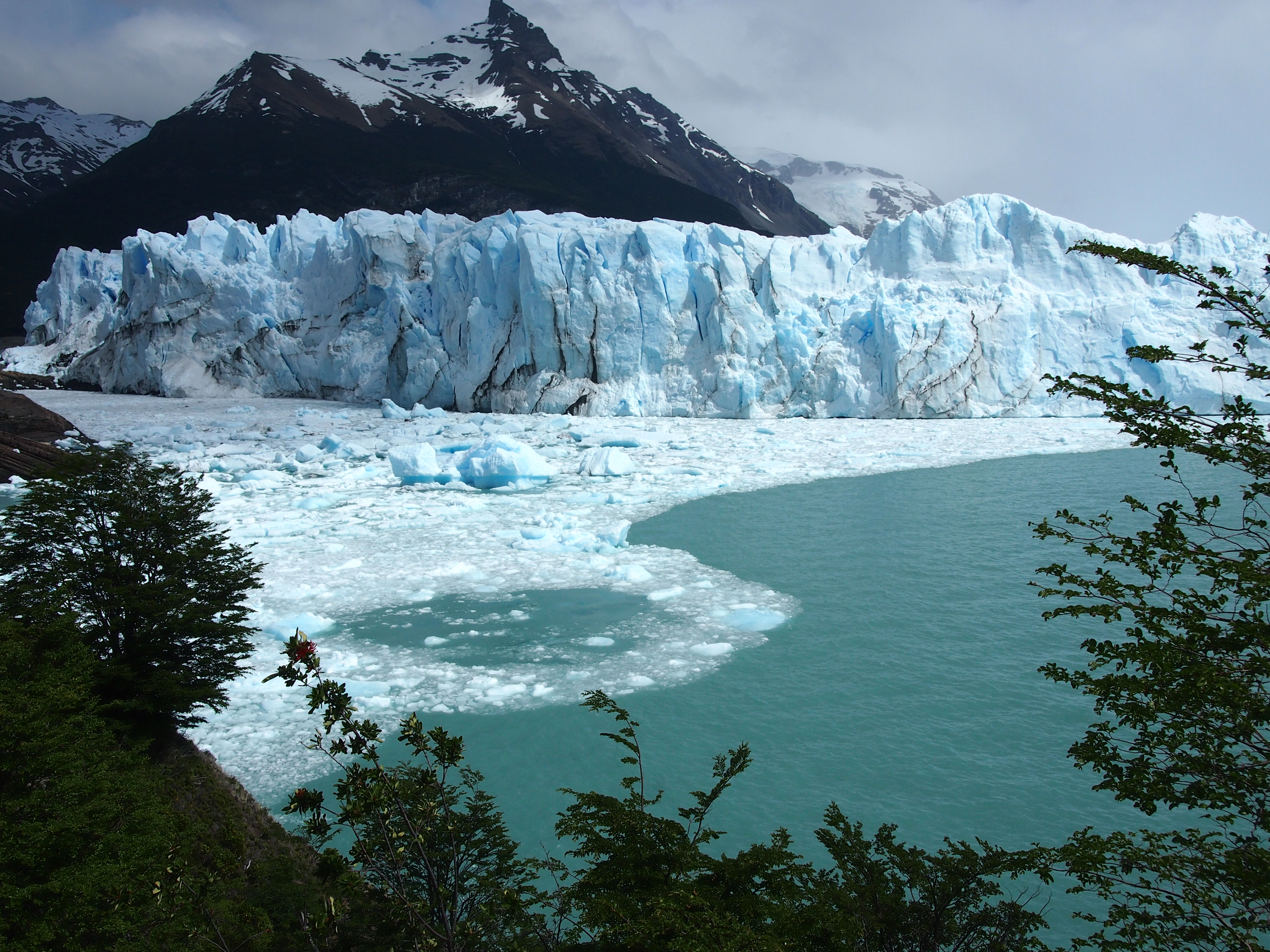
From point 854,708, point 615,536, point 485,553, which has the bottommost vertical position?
point 854,708

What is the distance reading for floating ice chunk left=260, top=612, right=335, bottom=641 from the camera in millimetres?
8938

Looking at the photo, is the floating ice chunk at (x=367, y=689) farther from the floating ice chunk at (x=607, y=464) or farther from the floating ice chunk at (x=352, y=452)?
the floating ice chunk at (x=352, y=452)

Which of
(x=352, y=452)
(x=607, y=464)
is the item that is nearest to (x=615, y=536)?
(x=607, y=464)

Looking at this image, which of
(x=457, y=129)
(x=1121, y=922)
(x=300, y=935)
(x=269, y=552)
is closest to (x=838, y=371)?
(x=269, y=552)

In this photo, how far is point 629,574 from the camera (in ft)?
36.9

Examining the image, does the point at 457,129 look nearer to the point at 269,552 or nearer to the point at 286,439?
the point at 286,439

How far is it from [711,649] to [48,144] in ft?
398

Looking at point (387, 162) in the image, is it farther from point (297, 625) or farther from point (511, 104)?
point (297, 625)

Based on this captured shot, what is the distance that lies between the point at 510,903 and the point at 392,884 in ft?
1.51

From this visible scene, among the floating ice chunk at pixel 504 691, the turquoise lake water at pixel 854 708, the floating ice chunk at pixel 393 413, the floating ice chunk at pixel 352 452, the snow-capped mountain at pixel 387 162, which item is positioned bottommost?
the floating ice chunk at pixel 504 691

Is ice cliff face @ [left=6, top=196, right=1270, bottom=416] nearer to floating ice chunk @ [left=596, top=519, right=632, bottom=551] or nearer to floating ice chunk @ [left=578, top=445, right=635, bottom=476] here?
floating ice chunk @ [left=578, top=445, right=635, bottom=476]

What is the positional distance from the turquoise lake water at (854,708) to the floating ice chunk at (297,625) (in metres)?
0.49

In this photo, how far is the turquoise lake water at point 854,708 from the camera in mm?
5684

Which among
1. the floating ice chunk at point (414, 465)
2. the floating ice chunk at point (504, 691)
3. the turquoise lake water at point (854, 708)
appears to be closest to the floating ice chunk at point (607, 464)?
the floating ice chunk at point (414, 465)
